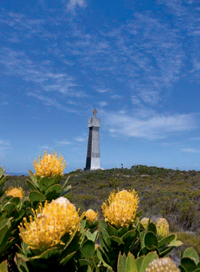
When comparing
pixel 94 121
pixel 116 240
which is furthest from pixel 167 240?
pixel 94 121

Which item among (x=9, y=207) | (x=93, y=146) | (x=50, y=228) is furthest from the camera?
(x=93, y=146)

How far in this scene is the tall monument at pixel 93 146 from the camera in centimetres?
3434

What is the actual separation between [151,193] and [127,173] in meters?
12.3

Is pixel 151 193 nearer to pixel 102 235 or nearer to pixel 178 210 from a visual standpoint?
pixel 178 210

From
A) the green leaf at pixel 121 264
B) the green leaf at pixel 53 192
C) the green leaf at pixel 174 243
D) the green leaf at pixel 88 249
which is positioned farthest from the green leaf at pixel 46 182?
the green leaf at pixel 174 243

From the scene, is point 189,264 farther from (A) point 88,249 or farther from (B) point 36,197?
(B) point 36,197

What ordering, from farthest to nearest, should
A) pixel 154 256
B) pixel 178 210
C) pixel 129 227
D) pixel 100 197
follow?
pixel 100 197
pixel 178 210
pixel 129 227
pixel 154 256

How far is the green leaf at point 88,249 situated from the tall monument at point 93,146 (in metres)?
32.4

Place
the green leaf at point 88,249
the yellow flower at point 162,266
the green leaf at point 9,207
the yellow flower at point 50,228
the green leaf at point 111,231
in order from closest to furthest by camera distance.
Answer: the yellow flower at point 162,266 → the yellow flower at point 50,228 → the green leaf at point 88,249 → the green leaf at point 111,231 → the green leaf at point 9,207

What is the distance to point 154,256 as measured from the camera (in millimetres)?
1587

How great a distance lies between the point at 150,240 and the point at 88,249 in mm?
500

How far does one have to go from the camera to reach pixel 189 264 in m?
1.75

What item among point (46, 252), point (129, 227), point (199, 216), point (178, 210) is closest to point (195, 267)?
point (129, 227)

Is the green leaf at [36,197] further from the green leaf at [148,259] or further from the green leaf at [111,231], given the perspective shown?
the green leaf at [148,259]
